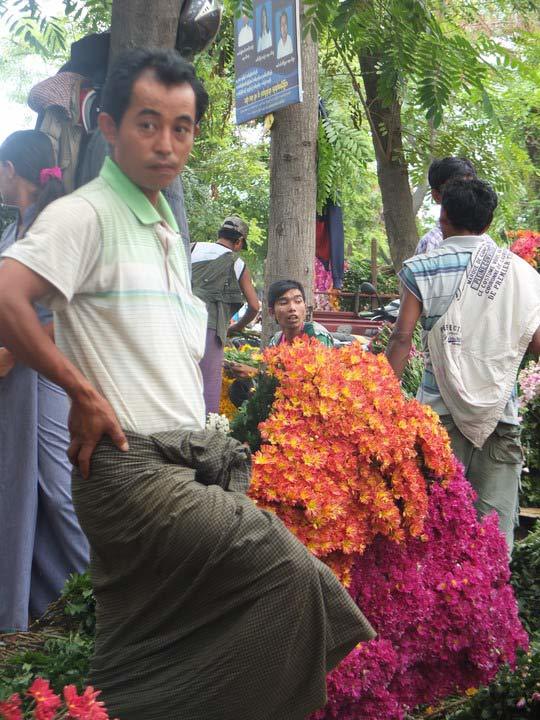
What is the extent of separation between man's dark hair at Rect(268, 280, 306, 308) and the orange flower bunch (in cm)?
264

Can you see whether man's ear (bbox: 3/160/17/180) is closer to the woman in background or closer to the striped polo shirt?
the woman in background

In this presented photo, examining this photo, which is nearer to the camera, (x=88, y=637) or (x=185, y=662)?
(x=185, y=662)

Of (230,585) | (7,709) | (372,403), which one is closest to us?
(7,709)

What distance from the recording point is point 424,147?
11.4 m

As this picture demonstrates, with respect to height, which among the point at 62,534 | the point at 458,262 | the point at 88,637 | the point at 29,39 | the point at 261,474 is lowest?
the point at 88,637

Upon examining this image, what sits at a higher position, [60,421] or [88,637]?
[60,421]

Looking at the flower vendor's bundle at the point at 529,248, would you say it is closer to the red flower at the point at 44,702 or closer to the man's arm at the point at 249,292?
the man's arm at the point at 249,292

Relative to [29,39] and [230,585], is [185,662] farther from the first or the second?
[29,39]

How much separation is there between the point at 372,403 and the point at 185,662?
5.35 ft

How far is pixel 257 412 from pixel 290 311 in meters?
2.58

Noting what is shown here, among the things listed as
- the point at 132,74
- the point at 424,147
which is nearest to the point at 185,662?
the point at 132,74

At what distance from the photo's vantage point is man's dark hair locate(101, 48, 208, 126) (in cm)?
272

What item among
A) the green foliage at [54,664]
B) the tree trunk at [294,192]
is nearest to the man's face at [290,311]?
the tree trunk at [294,192]

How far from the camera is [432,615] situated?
391 cm
